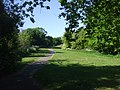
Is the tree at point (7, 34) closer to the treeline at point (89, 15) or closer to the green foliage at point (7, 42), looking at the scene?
the green foliage at point (7, 42)

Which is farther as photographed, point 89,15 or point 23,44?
point 23,44

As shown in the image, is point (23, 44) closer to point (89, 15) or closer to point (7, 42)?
point (7, 42)

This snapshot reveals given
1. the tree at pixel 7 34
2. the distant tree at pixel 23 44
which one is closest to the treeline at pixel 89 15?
the tree at pixel 7 34

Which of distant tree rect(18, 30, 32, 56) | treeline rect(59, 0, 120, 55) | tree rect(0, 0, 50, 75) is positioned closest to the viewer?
treeline rect(59, 0, 120, 55)

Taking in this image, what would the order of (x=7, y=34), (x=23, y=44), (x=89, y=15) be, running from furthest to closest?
(x=23, y=44), (x=7, y=34), (x=89, y=15)

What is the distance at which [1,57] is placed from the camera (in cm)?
2339

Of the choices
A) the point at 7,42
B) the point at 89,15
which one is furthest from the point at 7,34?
the point at 89,15

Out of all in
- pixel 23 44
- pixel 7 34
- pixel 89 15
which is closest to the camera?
pixel 89 15

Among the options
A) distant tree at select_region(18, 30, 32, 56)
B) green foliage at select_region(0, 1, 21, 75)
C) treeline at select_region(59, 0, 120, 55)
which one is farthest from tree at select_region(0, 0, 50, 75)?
distant tree at select_region(18, 30, 32, 56)

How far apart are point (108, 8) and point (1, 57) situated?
49.7ft

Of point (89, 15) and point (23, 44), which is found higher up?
point (89, 15)

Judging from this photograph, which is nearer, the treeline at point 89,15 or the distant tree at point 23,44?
the treeline at point 89,15

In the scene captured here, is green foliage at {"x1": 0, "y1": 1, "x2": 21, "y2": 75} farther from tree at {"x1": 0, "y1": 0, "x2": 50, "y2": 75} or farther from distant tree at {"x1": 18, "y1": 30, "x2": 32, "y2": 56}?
distant tree at {"x1": 18, "y1": 30, "x2": 32, "y2": 56}

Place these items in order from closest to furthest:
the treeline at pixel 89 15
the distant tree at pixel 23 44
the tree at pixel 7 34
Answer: the treeline at pixel 89 15
the tree at pixel 7 34
the distant tree at pixel 23 44
